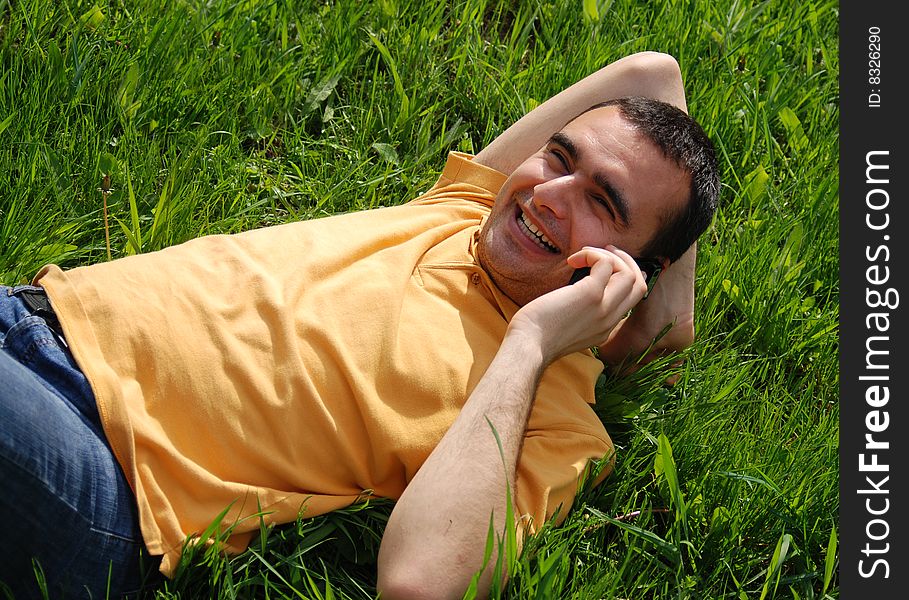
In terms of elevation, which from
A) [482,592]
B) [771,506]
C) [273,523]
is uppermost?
[273,523]

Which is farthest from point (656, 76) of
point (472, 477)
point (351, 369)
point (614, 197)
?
point (472, 477)

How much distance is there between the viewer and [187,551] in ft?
8.39

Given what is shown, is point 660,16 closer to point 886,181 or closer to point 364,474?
point 886,181

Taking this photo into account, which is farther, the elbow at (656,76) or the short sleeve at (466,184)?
the elbow at (656,76)

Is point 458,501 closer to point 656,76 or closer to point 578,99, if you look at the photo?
point 578,99

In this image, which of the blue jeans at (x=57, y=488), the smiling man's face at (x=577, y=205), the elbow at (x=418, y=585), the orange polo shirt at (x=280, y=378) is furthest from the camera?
the smiling man's face at (x=577, y=205)

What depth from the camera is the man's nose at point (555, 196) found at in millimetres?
3076

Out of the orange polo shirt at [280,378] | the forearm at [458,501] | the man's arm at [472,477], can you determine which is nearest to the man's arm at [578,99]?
the orange polo shirt at [280,378]

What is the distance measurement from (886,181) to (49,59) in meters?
3.20

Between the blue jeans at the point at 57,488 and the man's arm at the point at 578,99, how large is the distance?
5.54ft

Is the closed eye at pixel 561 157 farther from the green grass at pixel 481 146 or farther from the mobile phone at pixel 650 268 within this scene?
the green grass at pixel 481 146

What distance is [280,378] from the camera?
2.67 meters

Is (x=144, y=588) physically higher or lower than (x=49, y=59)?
lower

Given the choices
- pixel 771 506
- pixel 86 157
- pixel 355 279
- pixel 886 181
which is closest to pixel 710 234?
pixel 886 181
